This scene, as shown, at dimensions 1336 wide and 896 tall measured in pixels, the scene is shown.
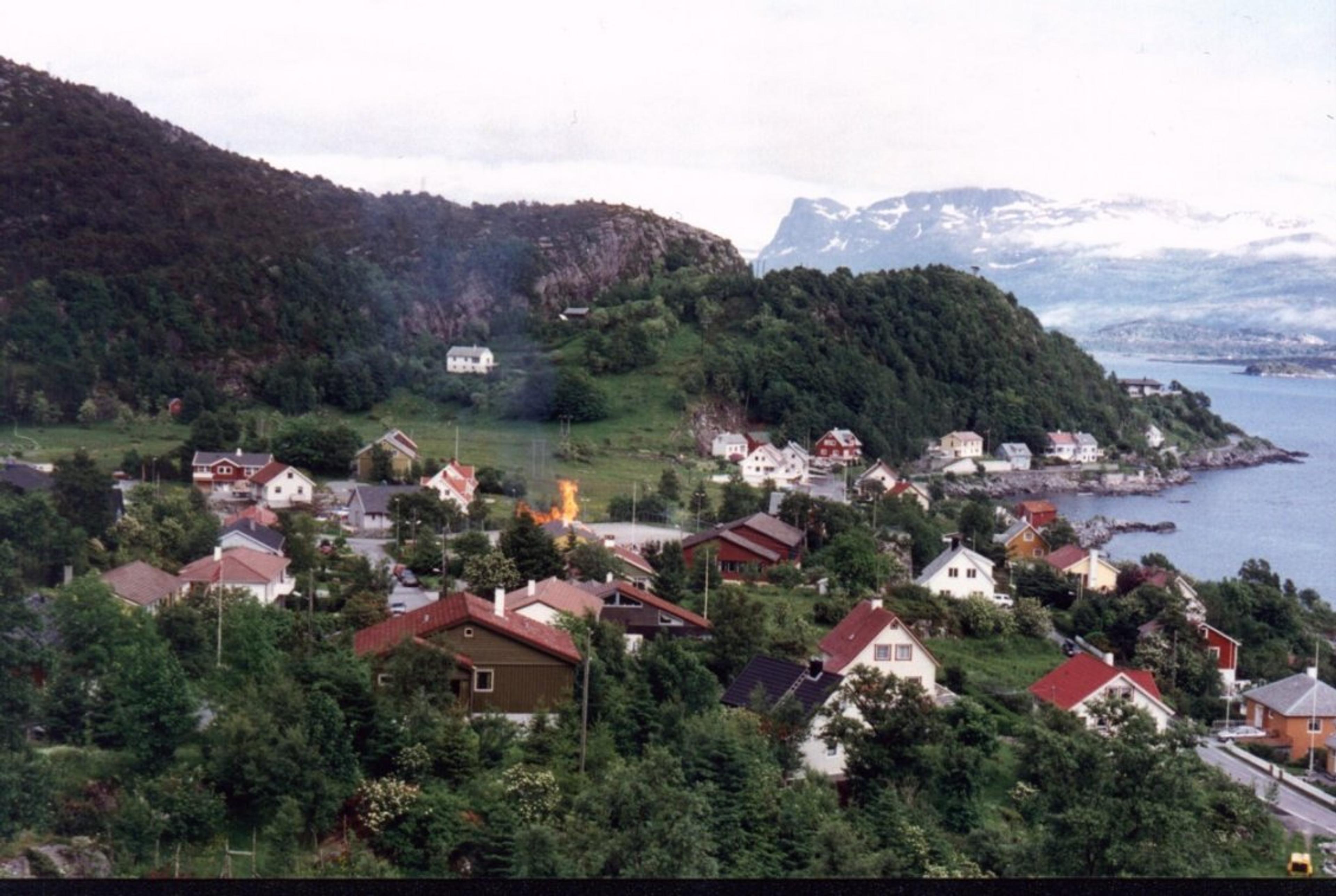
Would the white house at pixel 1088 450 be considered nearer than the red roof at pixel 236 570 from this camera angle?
No

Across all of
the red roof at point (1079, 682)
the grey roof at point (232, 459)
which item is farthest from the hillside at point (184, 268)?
the red roof at point (1079, 682)

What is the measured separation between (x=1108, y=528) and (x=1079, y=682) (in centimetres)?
698

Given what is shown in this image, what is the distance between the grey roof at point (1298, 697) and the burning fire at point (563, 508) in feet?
13.2

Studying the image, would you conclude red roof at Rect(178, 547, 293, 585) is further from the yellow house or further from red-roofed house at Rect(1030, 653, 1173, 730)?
red-roofed house at Rect(1030, 653, 1173, 730)

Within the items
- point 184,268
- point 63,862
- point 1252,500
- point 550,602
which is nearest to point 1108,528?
point 1252,500

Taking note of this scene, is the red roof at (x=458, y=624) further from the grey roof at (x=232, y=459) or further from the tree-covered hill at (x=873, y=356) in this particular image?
the tree-covered hill at (x=873, y=356)

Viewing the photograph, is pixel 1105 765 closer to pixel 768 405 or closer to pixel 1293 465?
pixel 1293 465

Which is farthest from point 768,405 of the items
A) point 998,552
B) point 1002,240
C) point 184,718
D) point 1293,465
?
point 184,718

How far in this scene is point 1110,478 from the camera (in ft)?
50.7

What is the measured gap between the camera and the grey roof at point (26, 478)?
21.8 feet

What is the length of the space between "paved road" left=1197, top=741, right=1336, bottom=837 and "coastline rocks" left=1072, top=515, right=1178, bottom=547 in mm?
6017

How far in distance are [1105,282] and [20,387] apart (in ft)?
30.0

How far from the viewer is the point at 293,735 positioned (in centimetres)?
307

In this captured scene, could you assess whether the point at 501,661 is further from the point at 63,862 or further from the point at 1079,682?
the point at 1079,682
